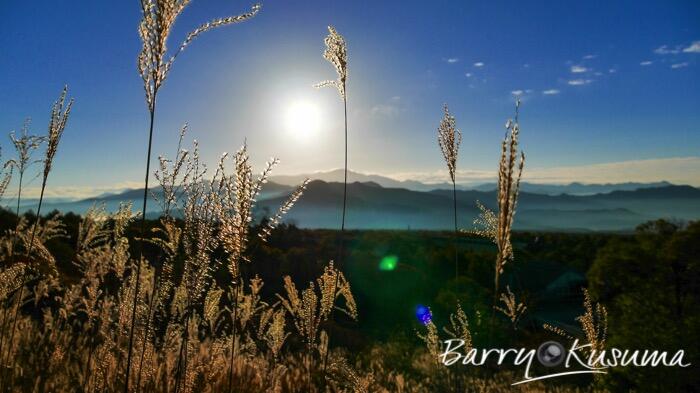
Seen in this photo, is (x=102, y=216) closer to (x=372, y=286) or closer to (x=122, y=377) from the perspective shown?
(x=122, y=377)

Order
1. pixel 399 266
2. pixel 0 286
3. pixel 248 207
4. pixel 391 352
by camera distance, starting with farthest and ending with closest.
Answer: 1. pixel 399 266
2. pixel 391 352
3. pixel 0 286
4. pixel 248 207

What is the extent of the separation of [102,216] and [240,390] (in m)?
3.23

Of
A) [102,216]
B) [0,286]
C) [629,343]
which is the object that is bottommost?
[629,343]

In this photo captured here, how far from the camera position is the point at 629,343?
39.1ft

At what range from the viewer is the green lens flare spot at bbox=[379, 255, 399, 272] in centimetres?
2988

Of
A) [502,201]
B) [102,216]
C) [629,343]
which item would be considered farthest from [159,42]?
[629,343]

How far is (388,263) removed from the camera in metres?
31.1

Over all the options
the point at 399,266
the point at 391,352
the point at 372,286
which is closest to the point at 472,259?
the point at 399,266

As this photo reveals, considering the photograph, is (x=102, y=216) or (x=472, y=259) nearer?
(x=102, y=216)

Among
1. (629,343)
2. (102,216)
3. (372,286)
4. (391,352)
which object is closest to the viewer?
(102,216)

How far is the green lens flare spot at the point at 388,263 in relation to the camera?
29883 millimetres

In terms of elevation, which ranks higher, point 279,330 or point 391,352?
point 279,330

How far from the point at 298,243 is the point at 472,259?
45.2 feet

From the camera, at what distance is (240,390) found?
5.51 metres
